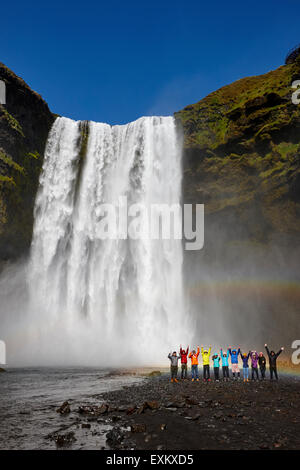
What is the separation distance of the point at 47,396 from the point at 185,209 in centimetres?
2664

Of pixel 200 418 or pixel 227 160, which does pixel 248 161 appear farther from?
pixel 200 418

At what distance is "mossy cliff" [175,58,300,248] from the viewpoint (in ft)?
97.9

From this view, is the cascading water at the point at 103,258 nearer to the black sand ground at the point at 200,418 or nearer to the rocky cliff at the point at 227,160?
the rocky cliff at the point at 227,160

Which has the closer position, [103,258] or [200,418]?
[200,418]

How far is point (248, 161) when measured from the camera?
3262 centimetres

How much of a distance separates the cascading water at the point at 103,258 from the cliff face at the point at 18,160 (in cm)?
157

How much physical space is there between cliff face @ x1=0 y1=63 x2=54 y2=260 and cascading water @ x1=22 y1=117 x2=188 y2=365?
1.57 meters

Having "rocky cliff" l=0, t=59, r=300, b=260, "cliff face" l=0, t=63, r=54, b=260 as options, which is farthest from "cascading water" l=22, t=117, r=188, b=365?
A: "rocky cliff" l=0, t=59, r=300, b=260

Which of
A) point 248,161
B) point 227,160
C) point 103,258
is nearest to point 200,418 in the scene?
point 103,258

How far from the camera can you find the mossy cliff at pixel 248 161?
97.9 feet

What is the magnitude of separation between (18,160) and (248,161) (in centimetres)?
2543

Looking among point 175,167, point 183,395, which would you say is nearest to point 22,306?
point 175,167

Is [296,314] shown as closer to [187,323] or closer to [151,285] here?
[187,323]

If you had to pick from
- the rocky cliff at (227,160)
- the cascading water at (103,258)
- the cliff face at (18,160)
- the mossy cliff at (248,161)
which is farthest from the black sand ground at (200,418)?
the cliff face at (18,160)
